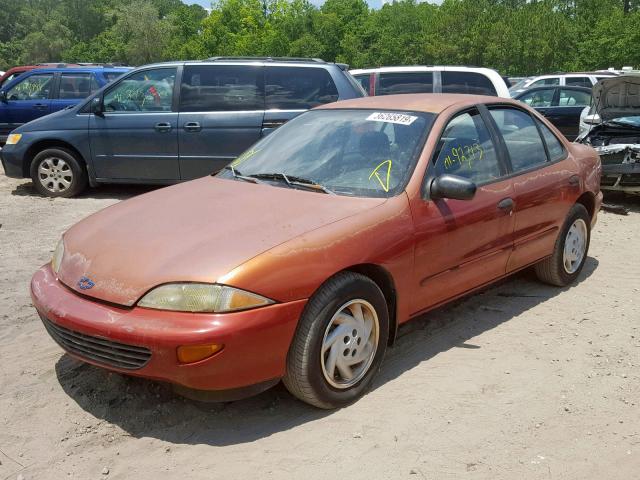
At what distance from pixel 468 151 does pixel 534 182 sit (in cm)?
71

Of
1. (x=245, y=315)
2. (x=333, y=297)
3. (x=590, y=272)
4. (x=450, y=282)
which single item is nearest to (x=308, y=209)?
(x=333, y=297)

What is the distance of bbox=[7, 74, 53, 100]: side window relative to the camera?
12.1 meters

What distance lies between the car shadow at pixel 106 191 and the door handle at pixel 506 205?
6.03 metres

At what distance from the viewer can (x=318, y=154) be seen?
405 cm

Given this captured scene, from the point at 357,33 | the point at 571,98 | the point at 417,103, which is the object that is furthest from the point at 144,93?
the point at 357,33

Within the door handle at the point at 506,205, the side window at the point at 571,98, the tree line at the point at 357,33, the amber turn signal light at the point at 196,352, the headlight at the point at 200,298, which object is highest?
the tree line at the point at 357,33

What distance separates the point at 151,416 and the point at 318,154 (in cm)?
184

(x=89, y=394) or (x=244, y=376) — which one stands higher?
(x=244, y=376)

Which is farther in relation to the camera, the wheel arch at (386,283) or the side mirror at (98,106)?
the side mirror at (98,106)

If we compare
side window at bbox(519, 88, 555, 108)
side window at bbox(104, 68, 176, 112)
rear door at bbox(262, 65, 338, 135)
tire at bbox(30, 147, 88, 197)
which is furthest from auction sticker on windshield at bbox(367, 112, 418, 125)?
side window at bbox(519, 88, 555, 108)

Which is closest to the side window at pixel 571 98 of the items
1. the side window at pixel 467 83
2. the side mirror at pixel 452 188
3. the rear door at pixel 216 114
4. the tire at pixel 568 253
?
the side window at pixel 467 83

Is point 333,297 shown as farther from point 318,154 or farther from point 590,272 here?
point 590,272

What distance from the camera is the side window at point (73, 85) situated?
12.1 m

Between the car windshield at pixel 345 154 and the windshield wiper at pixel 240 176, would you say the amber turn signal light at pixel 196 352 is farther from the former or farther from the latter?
the windshield wiper at pixel 240 176
